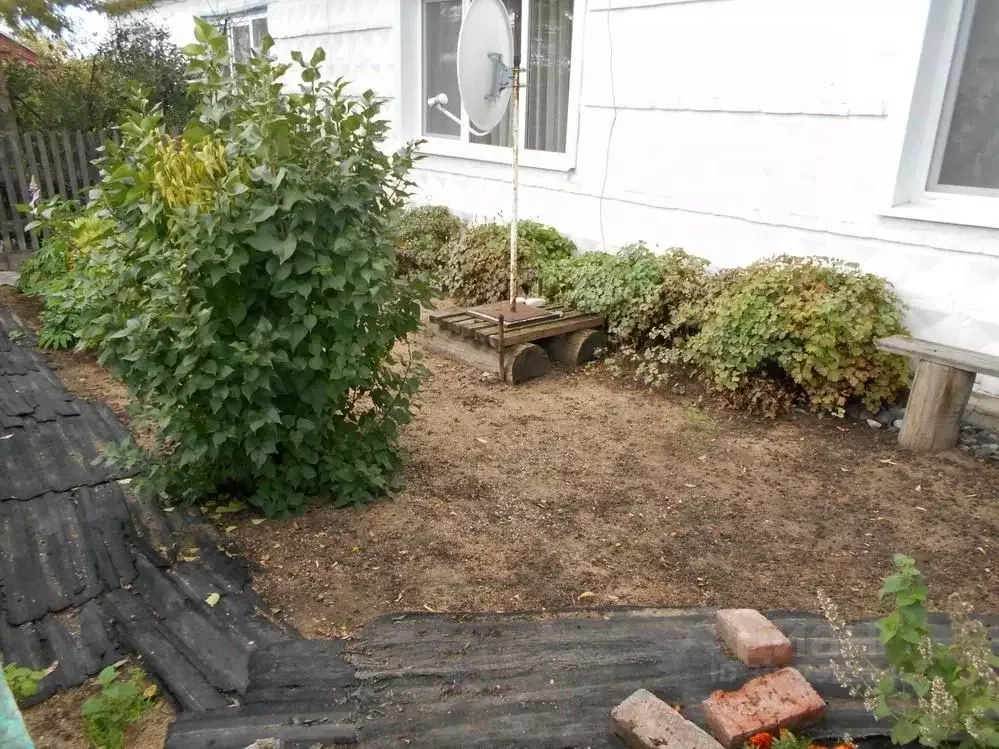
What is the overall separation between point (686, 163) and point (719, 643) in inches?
155

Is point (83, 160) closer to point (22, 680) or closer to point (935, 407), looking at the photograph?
point (22, 680)

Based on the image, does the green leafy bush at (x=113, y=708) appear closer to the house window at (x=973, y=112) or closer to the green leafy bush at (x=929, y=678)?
the green leafy bush at (x=929, y=678)

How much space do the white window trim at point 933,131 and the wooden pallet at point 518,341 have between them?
2.13 m

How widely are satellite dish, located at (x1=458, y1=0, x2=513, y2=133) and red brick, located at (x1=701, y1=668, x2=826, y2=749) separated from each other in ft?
14.1

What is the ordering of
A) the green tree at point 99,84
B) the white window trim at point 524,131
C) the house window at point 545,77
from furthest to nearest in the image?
1. the green tree at point 99,84
2. the house window at point 545,77
3. the white window trim at point 524,131

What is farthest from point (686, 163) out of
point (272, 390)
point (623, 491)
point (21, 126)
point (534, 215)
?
point (21, 126)

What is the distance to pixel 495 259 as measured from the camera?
6.38 metres

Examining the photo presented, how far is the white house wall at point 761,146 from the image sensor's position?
14.1 ft

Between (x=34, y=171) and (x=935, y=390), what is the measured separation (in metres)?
8.53

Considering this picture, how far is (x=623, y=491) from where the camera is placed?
3.80 meters

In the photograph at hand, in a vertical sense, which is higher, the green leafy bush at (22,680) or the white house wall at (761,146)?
the white house wall at (761,146)

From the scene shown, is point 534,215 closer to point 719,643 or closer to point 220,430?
point 220,430

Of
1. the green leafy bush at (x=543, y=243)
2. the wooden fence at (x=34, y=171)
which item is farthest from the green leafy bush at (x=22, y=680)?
the wooden fence at (x=34, y=171)

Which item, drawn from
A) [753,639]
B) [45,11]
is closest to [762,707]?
[753,639]
